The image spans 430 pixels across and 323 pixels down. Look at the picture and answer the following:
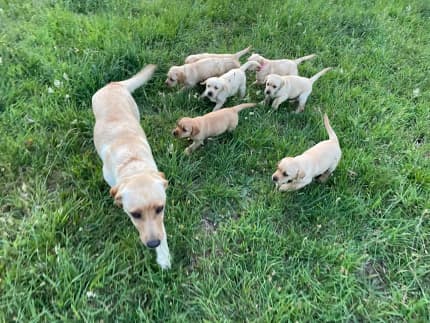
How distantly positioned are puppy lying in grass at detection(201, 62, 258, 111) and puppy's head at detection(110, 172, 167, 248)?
1.90m

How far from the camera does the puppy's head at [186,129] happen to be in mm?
3779

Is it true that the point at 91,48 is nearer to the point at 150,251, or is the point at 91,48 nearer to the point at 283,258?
the point at 150,251

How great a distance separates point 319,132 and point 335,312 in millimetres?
2080

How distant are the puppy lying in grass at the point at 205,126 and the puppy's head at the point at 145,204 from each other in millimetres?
1091

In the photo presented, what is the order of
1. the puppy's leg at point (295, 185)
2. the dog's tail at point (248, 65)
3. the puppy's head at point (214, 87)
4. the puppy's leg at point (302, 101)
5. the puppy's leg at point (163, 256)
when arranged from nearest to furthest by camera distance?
1. the puppy's leg at point (163, 256)
2. the puppy's leg at point (295, 185)
3. the puppy's head at point (214, 87)
4. the puppy's leg at point (302, 101)
5. the dog's tail at point (248, 65)

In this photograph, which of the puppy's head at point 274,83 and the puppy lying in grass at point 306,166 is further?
the puppy's head at point 274,83

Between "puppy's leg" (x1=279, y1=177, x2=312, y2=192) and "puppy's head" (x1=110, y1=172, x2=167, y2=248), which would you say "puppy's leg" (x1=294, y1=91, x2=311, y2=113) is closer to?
"puppy's leg" (x1=279, y1=177, x2=312, y2=192)

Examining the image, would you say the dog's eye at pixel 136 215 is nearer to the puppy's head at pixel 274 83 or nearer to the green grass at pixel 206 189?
the green grass at pixel 206 189

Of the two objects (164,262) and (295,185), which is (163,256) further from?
(295,185)

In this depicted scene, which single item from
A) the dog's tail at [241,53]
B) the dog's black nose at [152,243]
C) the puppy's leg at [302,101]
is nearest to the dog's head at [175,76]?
the dog's tail at [241,53]

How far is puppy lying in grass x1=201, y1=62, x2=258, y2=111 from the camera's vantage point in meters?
4.38

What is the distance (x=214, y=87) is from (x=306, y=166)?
150 centimetres

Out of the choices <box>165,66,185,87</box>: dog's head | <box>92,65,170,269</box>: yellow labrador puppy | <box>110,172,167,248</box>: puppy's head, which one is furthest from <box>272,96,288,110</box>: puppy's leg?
<box>110,172,167,248</box>: puppy's head

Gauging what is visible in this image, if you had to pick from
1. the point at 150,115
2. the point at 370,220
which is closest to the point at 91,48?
the point at 150,115
